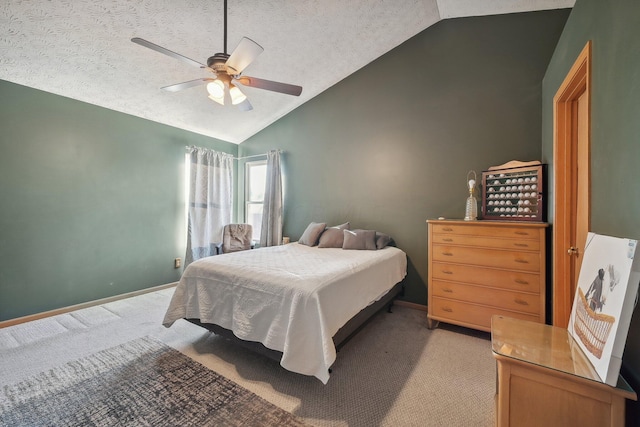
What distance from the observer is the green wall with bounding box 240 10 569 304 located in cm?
260

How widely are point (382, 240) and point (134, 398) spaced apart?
256 centimetres

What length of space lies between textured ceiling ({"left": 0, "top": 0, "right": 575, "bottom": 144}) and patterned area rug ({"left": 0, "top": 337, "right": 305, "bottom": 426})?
107 inches

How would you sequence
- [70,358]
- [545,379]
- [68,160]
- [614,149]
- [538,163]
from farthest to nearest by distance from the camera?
[68,160], [538,163], [70,358], [614,149], [545,379]

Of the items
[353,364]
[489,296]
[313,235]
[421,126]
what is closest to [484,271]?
[489,296]

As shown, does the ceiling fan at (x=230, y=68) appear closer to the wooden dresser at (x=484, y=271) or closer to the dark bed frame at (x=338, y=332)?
the dark bed frame at (x=338, y=332)

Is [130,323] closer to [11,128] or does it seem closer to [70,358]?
[70,358]

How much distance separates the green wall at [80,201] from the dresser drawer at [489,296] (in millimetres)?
3755

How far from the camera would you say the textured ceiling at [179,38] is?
6.96 feet

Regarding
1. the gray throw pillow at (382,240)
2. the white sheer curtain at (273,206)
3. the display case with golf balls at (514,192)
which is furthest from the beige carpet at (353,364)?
the white sheer curtain at (273,206)

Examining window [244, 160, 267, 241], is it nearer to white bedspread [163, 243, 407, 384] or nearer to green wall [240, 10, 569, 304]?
green wall [240, 10, 569, 304]

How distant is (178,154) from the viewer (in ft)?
12.9

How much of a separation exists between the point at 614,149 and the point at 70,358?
11.9 ft

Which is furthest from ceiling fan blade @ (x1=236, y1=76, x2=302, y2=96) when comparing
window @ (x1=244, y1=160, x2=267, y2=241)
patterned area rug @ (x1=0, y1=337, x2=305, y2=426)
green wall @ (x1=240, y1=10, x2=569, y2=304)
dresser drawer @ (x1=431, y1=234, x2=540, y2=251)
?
window @ (x1=244, y1=160, x2=267, y2=241)

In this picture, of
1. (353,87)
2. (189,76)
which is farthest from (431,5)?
(189,76)
